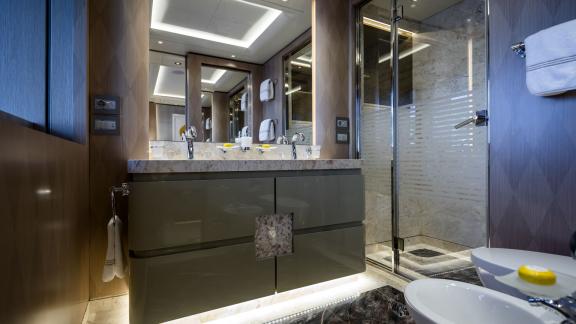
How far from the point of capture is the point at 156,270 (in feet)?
4.43

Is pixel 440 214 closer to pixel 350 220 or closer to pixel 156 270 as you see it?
pixel 350 220

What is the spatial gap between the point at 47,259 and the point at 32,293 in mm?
159

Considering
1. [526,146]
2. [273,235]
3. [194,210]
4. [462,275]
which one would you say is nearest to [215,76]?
[194,210]

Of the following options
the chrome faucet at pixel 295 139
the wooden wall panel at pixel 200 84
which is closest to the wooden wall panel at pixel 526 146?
the chrome faucet at pixel 295 139

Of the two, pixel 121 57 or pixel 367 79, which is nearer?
pixel 121 57

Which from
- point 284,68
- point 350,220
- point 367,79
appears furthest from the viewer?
point 367,79

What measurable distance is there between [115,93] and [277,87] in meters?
1.14

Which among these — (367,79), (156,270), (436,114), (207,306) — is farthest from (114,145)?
(436,114)

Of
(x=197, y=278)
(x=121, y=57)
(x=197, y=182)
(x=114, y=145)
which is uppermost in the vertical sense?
(x=121, y=57)

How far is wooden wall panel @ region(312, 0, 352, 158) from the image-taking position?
241cm

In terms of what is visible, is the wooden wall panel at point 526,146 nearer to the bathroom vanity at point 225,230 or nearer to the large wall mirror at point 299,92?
the bathroom vanity at point 225,230

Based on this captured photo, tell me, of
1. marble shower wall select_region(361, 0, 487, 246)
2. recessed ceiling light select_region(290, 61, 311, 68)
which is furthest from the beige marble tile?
recessed ceiling light select_region(290, 61, 311, 68)

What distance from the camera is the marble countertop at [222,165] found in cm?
135

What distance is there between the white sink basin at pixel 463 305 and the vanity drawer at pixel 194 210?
94cm
